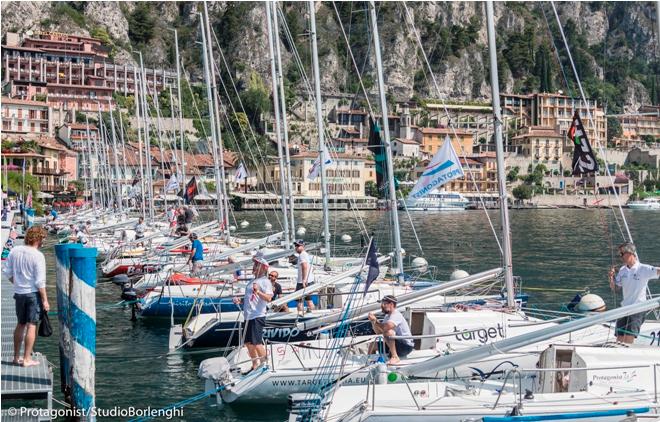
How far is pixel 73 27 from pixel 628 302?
7014 inches

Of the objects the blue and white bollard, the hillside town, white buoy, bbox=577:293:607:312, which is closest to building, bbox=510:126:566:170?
the hillside town

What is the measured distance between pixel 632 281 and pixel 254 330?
21.8 feet

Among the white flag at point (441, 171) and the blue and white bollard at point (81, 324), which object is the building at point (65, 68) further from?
the blue and white bollard at point (81, 324)

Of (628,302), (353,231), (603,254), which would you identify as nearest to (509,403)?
(628,302)

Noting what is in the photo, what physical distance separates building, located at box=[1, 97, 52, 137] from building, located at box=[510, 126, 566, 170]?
3611 inches

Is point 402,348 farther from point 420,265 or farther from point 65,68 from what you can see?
point 65,68

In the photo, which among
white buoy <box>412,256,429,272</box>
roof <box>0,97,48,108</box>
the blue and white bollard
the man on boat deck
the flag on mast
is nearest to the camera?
the blue and white bollard

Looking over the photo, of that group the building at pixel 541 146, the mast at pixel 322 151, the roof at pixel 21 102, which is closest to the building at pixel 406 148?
the building at pixel 541 146

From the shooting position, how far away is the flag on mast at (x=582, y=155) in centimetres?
1720

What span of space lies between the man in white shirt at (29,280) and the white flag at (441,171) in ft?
30.9

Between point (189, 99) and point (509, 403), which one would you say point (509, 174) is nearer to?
point (189, 99)

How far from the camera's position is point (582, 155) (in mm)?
17422

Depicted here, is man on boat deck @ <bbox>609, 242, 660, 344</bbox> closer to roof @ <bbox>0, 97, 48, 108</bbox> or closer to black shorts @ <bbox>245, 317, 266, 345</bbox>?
black shorts @ <bbox>245, 317, 266, 345</bbox>

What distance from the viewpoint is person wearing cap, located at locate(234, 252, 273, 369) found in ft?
51.1
